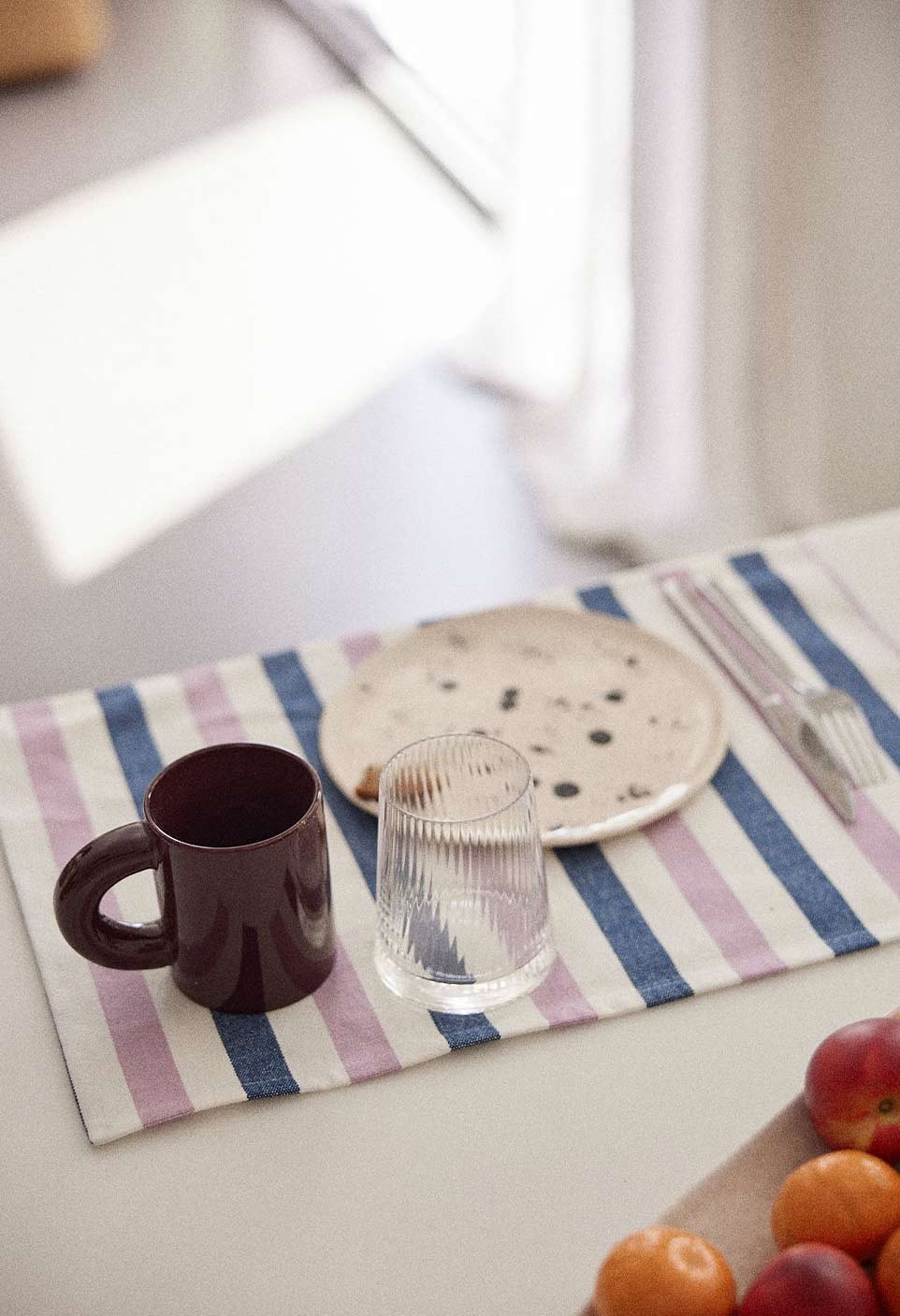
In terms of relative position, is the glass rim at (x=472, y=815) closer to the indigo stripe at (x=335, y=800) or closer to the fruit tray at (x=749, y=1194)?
the indigo stripe at (x=335, y=800)

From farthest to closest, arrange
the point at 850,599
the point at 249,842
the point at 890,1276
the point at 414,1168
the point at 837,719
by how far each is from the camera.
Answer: the point at 850,599
the point at 837,719
the point at 249,842
the point at 414,1168
the point at 890,1276

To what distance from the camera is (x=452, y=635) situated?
36.3 inches

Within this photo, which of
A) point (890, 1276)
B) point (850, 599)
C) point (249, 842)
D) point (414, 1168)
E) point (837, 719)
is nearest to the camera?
point (890, 1276)

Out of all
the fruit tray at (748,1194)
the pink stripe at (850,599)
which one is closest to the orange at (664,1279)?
the fruit tray at (748,1194)

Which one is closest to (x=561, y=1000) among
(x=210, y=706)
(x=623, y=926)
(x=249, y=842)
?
(x=623, y=926)

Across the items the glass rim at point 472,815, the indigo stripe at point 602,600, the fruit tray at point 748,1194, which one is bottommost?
the indigo stripe at point 602,600

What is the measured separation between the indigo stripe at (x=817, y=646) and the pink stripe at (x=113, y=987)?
0.42m

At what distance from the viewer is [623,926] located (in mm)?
735

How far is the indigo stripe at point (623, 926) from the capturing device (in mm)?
701

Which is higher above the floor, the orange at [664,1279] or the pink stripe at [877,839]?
the orange at [664,1279]

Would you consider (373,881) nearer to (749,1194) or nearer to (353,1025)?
(353,1025)

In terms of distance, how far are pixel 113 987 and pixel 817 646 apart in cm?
46

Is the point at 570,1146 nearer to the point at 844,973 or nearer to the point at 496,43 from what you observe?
the point at 844,973

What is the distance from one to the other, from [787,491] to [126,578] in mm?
807
